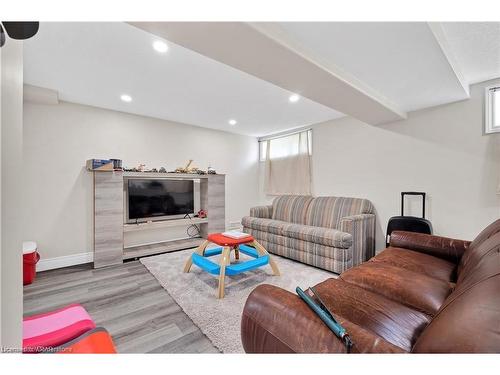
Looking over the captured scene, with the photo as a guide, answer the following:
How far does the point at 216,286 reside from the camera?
234cm

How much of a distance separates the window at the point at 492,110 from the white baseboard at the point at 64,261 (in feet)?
17.7

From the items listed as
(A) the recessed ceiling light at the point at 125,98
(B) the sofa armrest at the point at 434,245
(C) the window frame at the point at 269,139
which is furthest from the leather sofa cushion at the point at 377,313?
(C) the window frame at the point at 269,139

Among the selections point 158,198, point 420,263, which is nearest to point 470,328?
point 420,263

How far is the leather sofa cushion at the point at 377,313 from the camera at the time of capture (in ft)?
3.41

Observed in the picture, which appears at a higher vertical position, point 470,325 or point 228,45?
point 228,45

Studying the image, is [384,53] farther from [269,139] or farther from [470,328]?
[269,139]

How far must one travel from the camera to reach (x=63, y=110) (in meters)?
2.98

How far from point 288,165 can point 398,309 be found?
365 centimetres

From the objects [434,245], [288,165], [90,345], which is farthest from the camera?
[288,165]

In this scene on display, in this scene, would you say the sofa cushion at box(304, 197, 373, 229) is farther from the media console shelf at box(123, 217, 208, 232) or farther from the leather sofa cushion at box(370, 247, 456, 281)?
the media console shelf at box(123, 217, 208, 232)

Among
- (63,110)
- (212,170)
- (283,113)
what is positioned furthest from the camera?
(212,170)
